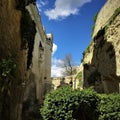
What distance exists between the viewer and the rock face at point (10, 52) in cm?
1270

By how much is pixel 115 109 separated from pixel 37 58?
19134mm

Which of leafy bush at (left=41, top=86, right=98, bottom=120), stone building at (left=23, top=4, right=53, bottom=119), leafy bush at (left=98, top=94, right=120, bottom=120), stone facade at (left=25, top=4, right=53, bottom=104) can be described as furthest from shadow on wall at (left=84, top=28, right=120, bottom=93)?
stone facade at (left=25, top=4, right=53, bottom=104)

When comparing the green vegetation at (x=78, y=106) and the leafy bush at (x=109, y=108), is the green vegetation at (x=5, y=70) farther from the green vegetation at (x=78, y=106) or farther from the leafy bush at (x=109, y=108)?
the leafy bush at (x=109, y=108)

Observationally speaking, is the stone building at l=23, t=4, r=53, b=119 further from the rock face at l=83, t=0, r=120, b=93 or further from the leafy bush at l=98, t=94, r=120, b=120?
the leafy bush at l=98, t=94, r=120, b=120

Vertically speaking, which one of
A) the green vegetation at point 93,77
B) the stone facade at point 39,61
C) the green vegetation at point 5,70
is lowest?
the green vegetation at point 5,70

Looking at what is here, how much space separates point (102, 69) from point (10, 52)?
8886 mm

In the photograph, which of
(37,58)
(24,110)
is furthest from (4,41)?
(37,58)

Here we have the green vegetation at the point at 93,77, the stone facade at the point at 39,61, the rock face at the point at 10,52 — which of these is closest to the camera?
the rock face at the point at 10,52

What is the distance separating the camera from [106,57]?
20891 mm

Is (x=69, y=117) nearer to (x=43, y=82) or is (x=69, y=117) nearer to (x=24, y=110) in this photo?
(x=24, y=110)

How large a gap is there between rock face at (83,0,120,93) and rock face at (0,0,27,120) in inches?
224

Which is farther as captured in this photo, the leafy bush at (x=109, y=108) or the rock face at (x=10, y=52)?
the leafy bush at (x=109, y=108)

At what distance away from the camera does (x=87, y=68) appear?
2452 cm

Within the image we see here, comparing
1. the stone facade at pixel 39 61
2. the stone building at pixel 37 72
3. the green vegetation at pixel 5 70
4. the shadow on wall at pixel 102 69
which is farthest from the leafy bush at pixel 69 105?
the stone facade at pixel 39 61
